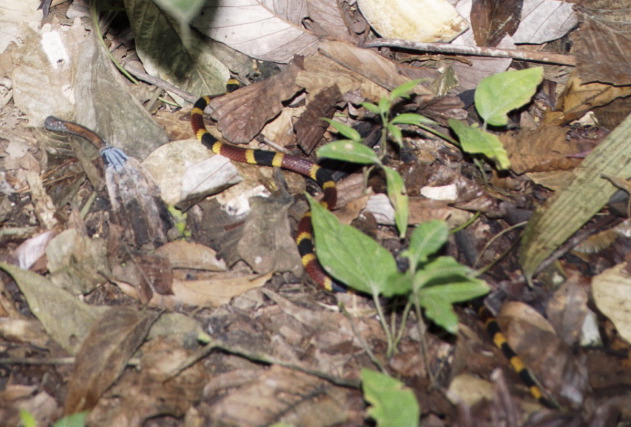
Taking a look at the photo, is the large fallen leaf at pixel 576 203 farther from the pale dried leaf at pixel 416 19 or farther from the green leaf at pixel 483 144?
the pale dried leaf at pixel 416 19

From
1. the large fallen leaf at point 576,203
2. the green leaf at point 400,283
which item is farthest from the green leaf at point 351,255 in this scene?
the large fallen leaf at point 576,203

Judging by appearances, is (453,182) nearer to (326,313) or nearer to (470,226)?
(470,226)

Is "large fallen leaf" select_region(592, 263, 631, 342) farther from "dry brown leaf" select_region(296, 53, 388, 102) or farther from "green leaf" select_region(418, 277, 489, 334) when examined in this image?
"dry brown leaf" select_region(296, 53, 388, 102)

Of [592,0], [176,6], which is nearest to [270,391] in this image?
[176,6]

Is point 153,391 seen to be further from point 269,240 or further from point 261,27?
point 261,27

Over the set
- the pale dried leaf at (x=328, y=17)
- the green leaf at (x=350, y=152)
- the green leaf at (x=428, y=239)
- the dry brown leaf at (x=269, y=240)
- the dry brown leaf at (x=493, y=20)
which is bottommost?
the dry brown leaf at (x=269, y=240)
